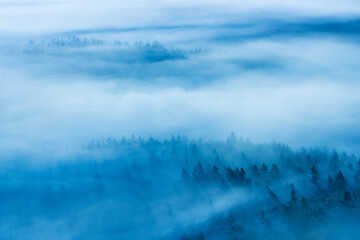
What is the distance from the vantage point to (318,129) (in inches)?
1013

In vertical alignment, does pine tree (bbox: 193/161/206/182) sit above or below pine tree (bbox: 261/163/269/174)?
below

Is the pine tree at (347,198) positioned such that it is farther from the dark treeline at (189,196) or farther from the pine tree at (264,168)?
the pine tree at (264,168)

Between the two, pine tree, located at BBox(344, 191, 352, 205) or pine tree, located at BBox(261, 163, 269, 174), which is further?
pine tree, located at BBox(261, 163, 269, 174)

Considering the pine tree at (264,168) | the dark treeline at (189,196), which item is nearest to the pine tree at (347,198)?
the dark treeline at (189,196)

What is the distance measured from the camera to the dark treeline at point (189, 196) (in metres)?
11.3

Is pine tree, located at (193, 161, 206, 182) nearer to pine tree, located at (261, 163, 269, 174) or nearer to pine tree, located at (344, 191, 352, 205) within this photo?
pine tree, located at (261, 163, 269, 174)

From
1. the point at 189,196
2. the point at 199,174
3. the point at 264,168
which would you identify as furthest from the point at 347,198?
the point at 199,174

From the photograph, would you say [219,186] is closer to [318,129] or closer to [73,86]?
[318,129]

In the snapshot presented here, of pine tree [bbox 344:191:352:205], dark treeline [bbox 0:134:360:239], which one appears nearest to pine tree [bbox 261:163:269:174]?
dark treeline [bbox 0:134:360:239]

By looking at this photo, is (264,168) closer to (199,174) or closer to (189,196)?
(199,174)

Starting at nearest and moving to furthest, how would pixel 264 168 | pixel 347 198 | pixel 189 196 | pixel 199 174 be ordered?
1. pixel 347 198
2. pixel 189 196
3. pixel 264 168
4. pixel 199 174

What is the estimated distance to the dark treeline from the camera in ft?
37.1

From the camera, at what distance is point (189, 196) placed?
44.1ft

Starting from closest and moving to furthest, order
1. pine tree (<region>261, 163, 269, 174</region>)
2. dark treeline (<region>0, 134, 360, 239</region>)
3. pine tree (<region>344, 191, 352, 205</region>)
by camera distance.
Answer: dark treeline (<region>0, 134, 360, 239</region>) < pine tree (<region>344, 191, 352, 205</region>) < pine tree (<region>261, 163, 269, 174</region>)
